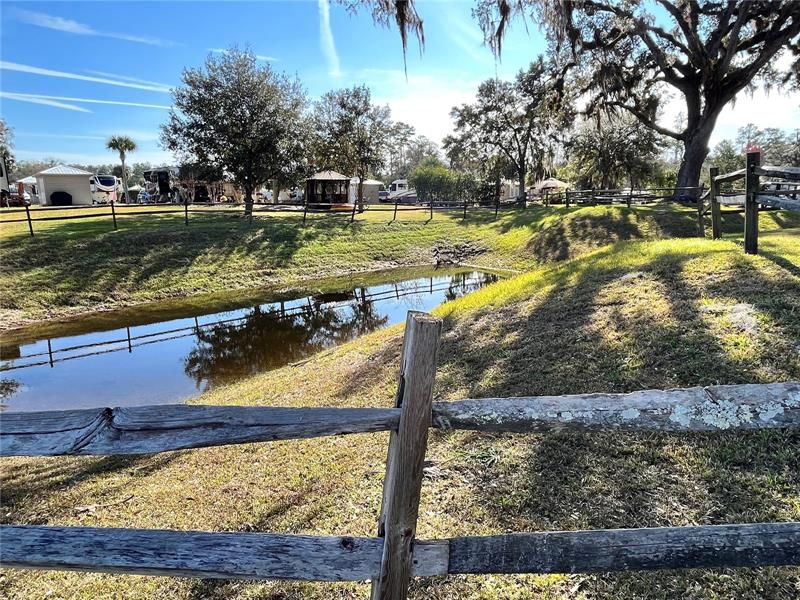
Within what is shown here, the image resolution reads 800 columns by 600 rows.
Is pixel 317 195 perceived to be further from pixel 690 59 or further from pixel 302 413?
pixel 302 413

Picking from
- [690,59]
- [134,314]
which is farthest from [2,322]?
[690,59]

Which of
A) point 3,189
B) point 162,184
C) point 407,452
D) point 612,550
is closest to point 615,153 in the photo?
point 162,184

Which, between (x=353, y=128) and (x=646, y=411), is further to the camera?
(x=353, y=128)

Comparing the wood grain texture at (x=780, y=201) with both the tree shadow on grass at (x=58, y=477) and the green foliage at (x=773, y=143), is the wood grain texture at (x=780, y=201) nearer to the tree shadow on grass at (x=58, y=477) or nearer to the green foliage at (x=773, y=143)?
the tree shadow on grass at (x=58, y=477)

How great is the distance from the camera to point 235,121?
22172 millimetres

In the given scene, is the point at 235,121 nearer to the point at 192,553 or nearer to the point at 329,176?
the point at 329,176

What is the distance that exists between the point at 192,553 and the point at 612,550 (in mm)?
1344

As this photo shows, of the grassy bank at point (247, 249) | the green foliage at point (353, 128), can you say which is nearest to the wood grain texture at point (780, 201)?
the grassy bank at point (247, 249)

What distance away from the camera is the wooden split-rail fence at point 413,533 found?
59.6 inches

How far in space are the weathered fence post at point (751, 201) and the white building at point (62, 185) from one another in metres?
36.7

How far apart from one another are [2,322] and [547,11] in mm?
13321

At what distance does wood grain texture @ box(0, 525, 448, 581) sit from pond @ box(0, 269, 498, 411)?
5.87m

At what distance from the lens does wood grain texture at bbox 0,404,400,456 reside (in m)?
1.43

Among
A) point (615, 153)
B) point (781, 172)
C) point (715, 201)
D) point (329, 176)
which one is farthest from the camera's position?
point (615, 153)
